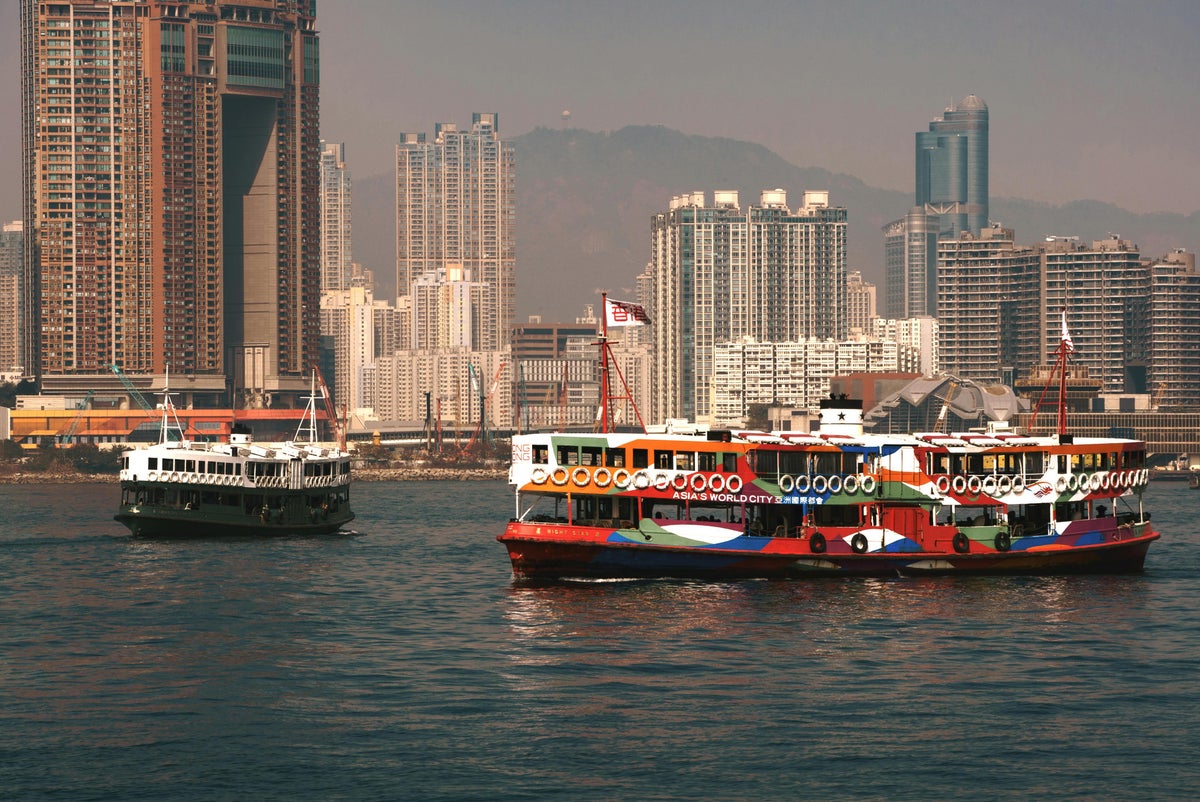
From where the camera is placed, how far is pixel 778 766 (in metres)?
41.8

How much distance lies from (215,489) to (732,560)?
135ft

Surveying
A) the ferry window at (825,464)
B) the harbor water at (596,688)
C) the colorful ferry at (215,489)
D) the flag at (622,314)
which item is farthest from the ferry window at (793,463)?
the colorful ferry at (215,489)

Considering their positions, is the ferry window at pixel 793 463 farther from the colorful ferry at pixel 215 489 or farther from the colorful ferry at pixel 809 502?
the colorful ferry at pixel 215 489

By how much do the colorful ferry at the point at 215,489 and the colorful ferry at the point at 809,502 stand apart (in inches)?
1295

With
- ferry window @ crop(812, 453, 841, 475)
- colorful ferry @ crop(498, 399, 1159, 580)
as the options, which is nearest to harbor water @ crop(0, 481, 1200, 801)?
colorful ferry @ crop(498, 399, 1159, 580)

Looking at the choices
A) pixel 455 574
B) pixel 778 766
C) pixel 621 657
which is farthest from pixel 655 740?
pixel 455 574

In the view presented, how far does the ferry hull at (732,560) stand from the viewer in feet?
230

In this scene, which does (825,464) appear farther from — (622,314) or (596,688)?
(596,688)

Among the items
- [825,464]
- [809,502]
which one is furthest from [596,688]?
[825,464]

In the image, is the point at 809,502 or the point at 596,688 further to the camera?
the point at 809,502

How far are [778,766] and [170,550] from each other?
59317mm

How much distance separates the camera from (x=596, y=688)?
50562 millimetres

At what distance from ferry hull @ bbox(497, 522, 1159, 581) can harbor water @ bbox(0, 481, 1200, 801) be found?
2.53ft

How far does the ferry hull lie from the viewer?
70.2 m
